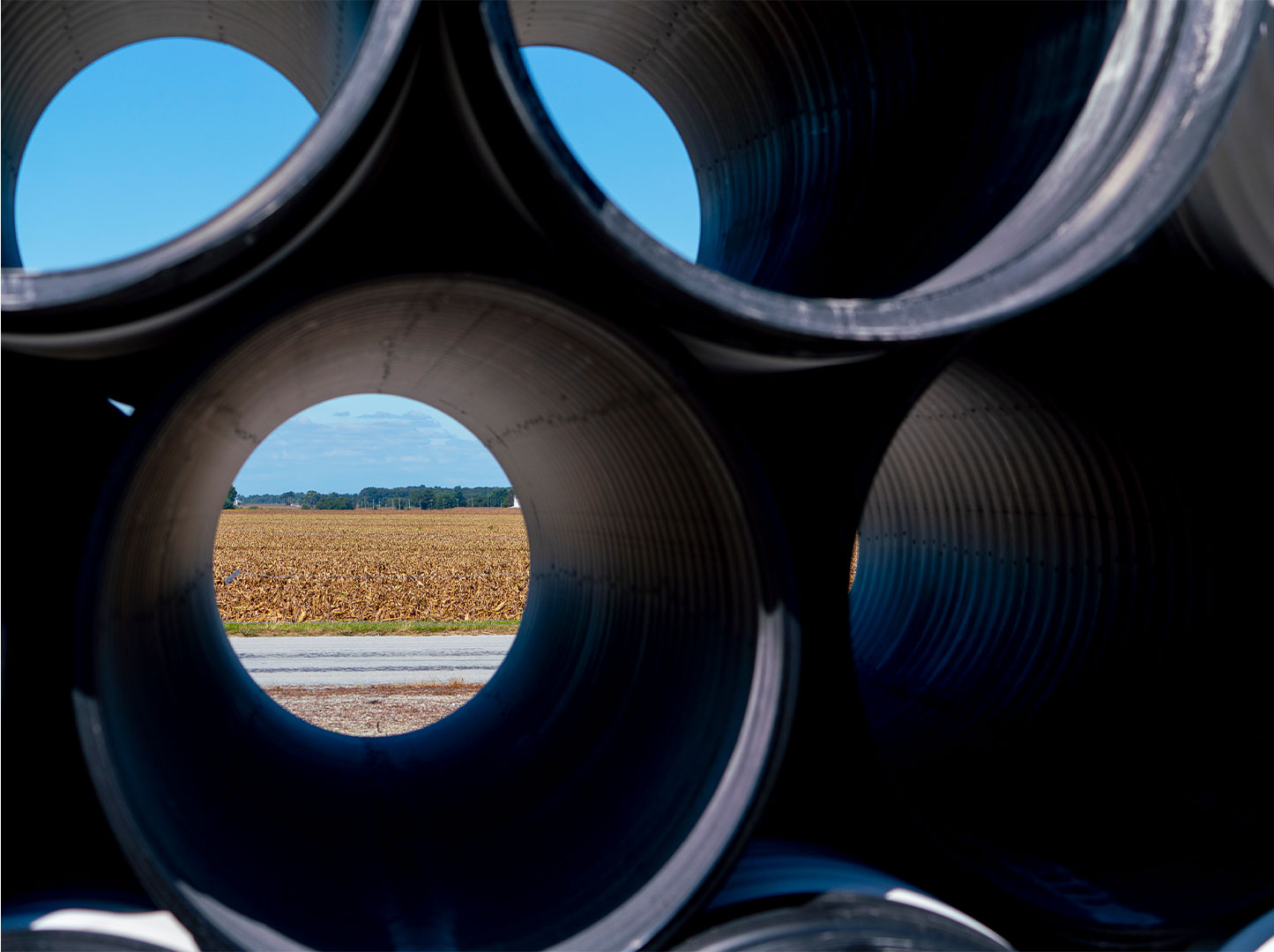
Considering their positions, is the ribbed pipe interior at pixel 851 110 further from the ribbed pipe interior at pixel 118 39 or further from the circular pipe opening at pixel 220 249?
the circular pipe opening at pixel 220 249

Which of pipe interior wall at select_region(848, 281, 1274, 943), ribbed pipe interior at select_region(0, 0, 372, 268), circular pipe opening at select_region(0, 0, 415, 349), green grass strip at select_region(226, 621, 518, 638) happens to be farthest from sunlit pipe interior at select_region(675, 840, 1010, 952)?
green grass strip at select_region(226, 621, 518, 638)

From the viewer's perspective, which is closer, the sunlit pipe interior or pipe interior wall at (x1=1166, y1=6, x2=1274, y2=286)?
the sunlit pipe interior

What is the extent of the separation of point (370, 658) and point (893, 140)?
10555mm

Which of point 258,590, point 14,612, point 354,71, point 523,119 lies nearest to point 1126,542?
point 523,119

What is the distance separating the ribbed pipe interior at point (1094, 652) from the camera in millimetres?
5070

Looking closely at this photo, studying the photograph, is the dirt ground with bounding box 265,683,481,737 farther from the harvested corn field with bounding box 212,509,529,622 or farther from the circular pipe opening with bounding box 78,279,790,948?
the harvested corn field with bounding box 212,509,529,622

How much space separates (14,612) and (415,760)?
12.4 ft

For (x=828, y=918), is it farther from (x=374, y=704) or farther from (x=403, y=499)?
(x=403, y=499)

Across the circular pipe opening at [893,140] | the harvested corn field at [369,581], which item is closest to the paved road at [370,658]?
the harvested corn field at [369,581]

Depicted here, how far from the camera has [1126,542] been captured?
6062 mm

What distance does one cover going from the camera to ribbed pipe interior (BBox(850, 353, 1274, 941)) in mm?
5070

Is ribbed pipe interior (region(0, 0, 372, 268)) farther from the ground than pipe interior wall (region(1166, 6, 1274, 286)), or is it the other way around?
ribbed pipe interior (region(0, 0, 372, 268))

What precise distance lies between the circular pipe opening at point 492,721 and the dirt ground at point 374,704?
2.72 metres

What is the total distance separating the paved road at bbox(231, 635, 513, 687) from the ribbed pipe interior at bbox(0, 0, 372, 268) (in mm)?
7286
